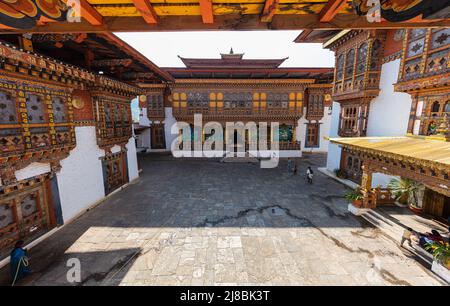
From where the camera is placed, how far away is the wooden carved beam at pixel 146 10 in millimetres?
2400

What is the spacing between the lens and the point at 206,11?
8.42ft

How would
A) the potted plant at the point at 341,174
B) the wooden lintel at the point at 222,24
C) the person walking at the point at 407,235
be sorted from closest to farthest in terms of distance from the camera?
the wooden lintel at the point at 222,24
the person walking at the point at 407,235
the potted plant at the point at 341,174

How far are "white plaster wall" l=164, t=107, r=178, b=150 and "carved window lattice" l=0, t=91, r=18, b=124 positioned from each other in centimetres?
1628

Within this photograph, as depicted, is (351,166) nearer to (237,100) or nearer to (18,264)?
(237,100)

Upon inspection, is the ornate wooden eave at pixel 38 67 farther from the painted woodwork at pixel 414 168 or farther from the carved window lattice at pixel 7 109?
the painted woodwork at pixel 414 168

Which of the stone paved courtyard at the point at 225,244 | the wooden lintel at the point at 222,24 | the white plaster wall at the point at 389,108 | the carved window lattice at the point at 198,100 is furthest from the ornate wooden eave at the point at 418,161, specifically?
the carved window lattice at the point at 198,100

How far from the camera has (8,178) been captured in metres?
5.38

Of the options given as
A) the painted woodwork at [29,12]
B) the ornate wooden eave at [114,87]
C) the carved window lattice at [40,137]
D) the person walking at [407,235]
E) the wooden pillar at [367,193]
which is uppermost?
the ornate wooden eave at [114,87]

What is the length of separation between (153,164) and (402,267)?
17050 mm

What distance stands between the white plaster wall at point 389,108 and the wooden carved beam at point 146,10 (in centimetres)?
1118

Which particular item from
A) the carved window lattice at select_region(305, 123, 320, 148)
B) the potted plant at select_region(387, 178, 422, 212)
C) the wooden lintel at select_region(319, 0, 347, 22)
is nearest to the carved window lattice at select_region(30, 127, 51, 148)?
the wooden lintel at select_region(319, 0, 347, 22)

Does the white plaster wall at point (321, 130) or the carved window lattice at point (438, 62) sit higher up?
the carved window lattice at point (438, 62)

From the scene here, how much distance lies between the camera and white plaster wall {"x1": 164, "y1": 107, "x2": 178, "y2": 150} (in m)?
21.8

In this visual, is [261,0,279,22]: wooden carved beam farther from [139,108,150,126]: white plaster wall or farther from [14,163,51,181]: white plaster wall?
[139,108,150,126]: white plaster wall
